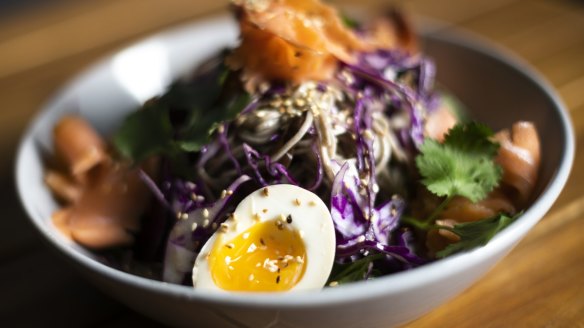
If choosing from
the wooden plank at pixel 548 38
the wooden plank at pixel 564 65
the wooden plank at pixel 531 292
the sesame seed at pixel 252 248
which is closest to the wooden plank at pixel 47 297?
the sesame seed at pixel 252 248

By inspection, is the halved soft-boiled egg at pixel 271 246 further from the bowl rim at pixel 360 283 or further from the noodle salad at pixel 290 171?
the bowl rim at pixel 360 283

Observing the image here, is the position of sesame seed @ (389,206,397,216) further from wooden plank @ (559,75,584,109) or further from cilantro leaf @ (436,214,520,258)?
wooden plank @ (559,75,584,109)

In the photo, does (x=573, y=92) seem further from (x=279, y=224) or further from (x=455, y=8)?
(x=279, y=224)

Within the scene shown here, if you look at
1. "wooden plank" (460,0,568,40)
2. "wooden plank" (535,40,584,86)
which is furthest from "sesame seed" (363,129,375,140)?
"wooden plank" (460,0,568,40)

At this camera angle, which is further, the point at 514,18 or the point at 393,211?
the point at 514,18

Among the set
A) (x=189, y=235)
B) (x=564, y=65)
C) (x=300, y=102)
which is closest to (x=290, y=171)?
(x=300, y=102)

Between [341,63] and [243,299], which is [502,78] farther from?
[243,299]
